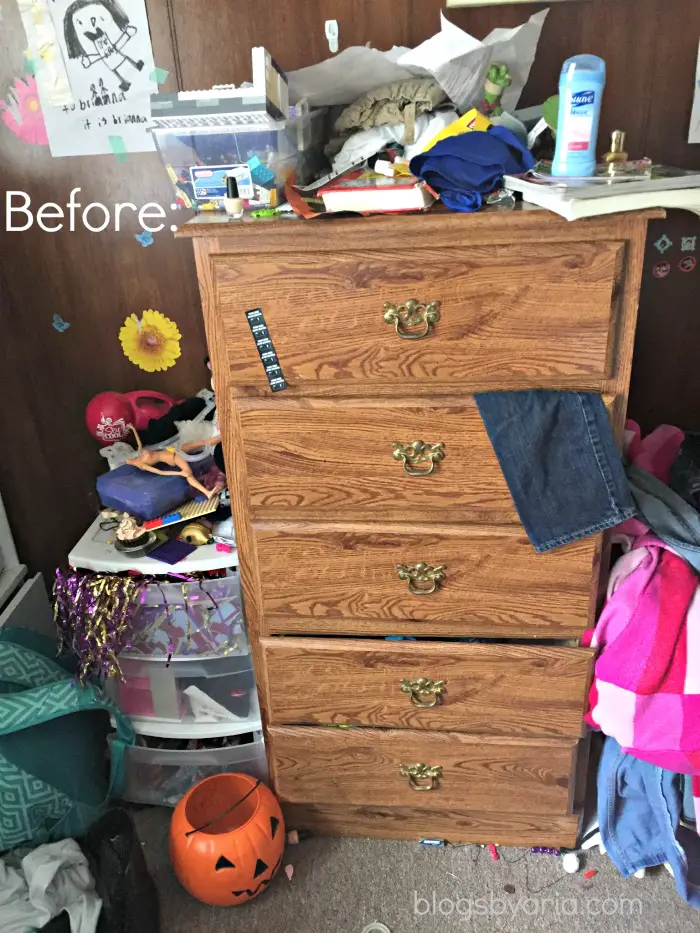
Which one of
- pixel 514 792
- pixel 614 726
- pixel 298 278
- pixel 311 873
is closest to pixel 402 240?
pixel 298 278

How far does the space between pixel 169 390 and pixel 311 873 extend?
1.07 m

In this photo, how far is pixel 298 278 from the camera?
1194 millimetres

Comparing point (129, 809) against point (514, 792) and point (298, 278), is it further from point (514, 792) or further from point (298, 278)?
point (298, 278)

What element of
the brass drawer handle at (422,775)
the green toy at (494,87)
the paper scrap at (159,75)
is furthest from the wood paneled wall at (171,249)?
the brass drawer handle at (422,775)

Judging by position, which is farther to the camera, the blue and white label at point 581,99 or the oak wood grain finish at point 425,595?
the oak wood grain finish at point 425,595

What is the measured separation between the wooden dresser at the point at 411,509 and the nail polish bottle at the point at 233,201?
1.7 inches

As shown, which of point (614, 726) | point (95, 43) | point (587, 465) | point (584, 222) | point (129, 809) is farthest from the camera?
point (129, 809)

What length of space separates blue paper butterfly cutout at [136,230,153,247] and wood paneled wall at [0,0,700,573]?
0.01 metres

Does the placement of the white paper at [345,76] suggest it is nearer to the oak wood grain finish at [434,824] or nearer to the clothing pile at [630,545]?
the clothing pile at [630,545]

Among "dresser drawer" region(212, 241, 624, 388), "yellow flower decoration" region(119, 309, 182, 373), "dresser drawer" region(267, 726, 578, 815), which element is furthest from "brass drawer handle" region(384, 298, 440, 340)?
"dresser drawer" region(267, 726, 578, 815)

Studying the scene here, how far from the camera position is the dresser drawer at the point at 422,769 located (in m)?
1.55

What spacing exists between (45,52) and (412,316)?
3.08ft

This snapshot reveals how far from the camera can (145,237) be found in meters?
1.65

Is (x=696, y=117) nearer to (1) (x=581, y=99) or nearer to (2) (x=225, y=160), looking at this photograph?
(1) (x=581, y=99)
